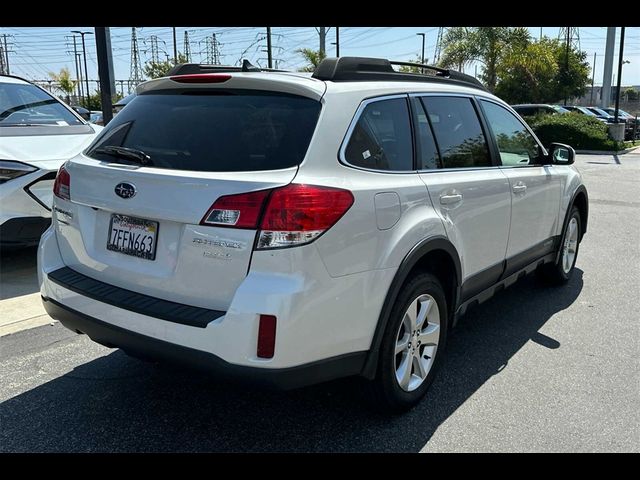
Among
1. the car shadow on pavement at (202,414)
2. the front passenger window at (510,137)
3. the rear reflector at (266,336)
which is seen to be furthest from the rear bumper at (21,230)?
the front passenger window at (510,137)

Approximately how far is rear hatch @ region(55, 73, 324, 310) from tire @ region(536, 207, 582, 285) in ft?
11.0

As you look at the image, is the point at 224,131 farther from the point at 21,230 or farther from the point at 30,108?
the point at 30,108

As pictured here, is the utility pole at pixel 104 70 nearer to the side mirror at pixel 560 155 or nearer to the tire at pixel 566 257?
the side mirror at pixel 560 155

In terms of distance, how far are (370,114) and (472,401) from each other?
1711 millimetres

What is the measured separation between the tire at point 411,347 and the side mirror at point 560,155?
84.7 inches

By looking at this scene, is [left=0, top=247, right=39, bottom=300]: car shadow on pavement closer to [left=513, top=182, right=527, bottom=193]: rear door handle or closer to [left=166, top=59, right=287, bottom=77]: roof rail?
[left=166, top=59, right=287, bottom=77]: roof rail

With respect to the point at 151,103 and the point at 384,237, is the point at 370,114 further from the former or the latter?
the point at 151,103

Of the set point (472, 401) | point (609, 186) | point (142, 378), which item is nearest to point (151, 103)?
point (142, 378)

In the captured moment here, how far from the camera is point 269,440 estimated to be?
290cm

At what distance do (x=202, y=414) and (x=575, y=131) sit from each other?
22.6 m

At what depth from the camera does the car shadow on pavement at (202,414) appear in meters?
2.87

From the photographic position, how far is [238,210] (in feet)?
7.95

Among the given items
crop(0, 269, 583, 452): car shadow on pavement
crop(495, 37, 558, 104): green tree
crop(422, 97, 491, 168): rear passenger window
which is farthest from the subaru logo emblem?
crop(495, 37, 558, 104): green tree

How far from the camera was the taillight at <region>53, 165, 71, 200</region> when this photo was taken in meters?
3.08
